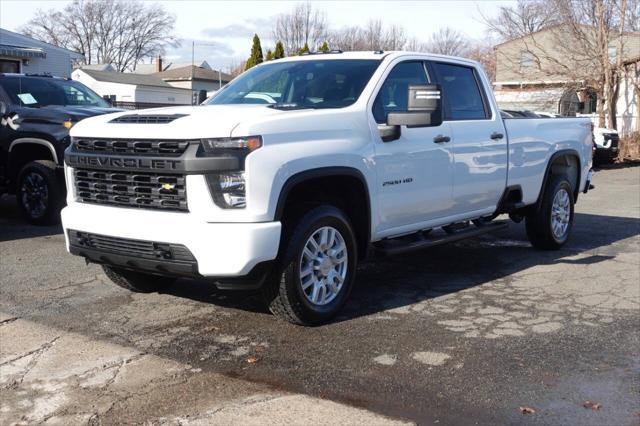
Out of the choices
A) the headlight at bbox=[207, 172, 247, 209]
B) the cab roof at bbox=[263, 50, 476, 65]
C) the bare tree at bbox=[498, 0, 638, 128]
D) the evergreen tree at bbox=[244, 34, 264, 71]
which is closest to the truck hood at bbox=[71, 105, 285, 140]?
the headlight at bbox=[207, 172, 247, 209]

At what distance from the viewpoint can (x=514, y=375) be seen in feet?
14.2

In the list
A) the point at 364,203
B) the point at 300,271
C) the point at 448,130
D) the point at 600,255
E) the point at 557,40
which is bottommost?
the point at 600,255

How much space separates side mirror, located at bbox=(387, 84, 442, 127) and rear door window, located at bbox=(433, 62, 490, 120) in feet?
3.36

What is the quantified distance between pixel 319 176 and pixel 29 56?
21454mm

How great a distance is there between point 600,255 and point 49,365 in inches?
237

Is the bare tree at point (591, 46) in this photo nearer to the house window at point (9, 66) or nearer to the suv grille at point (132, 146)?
the house window at point (9, 66)

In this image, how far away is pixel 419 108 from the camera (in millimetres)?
5449

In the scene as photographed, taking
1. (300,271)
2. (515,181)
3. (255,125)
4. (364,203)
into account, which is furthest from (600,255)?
(255,125)

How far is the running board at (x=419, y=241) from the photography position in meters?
5.77

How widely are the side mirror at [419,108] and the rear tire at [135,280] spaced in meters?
2.30

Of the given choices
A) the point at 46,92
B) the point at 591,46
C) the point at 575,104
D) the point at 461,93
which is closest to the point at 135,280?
the point at 461,93

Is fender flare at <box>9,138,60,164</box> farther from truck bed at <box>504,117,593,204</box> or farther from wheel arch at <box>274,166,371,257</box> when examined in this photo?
truck bed at <box>504,117,593,204</box>

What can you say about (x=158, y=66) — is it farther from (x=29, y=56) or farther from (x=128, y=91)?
(x=29, y=56)

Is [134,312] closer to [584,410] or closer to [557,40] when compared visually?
[584,410]
